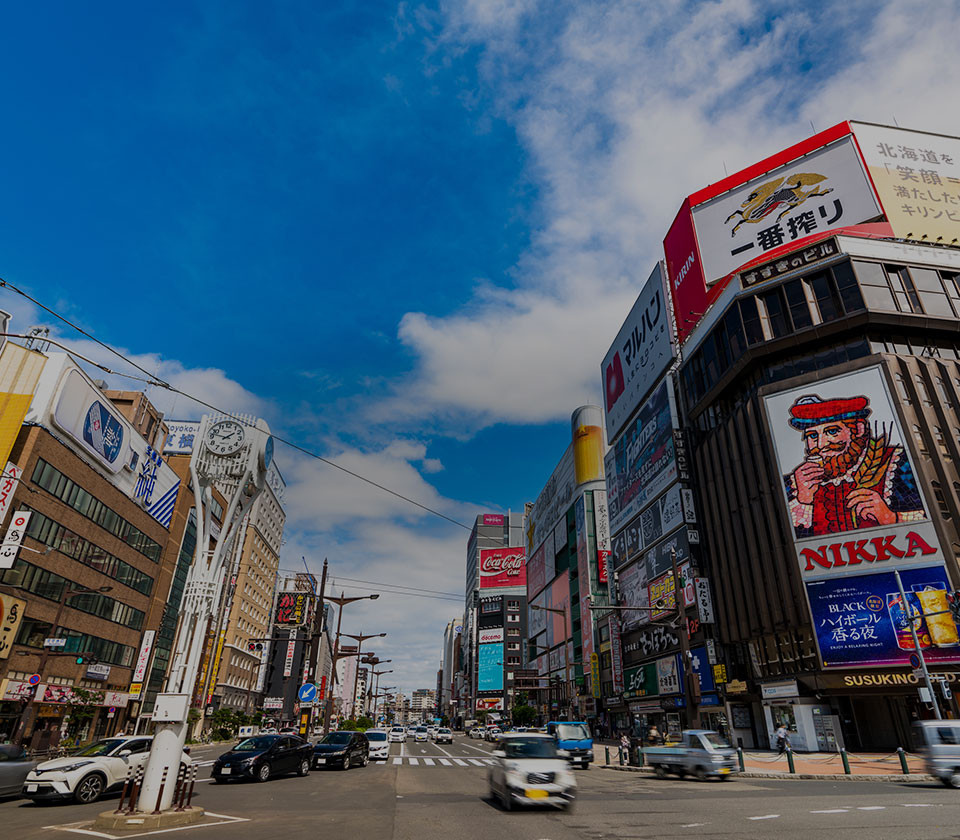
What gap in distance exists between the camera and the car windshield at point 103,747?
16.4m

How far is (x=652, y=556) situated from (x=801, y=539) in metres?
21.0

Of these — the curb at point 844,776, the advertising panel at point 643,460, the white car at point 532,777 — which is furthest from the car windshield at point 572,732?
the advertising panel at point 643,460

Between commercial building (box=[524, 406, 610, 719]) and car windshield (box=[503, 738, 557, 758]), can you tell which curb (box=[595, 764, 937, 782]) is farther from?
commercial building (box=[524, 406, 610, 719])

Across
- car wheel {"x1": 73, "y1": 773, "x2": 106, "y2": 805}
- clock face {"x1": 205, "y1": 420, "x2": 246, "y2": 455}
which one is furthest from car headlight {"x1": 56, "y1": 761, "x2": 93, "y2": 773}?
clock face {"x1": 205, "y1": 420, "x2": 246, "y2": 455}

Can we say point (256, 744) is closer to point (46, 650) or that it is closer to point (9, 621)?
point (46, 650)

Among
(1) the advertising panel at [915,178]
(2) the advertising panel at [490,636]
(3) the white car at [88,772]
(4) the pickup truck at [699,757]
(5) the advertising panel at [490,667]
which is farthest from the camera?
(2) the advertising panel at [490,636]

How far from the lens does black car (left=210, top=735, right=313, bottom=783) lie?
1959 centimetres

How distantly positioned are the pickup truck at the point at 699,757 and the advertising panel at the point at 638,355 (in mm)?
42857

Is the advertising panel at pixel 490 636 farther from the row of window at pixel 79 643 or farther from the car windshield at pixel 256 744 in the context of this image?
the car windshield at pixel 256 744

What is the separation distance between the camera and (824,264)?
44656 mm

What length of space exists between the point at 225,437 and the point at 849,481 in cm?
3866

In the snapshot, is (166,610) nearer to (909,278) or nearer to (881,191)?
(909,278)

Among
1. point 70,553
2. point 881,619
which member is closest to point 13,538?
point 70,553

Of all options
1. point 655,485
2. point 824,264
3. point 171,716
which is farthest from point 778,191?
point 171,716
